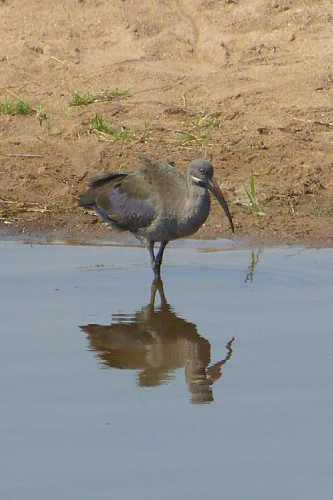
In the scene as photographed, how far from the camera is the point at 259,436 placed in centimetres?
621

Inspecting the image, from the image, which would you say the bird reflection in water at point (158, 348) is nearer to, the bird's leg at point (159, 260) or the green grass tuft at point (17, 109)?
the bird's leg at point (159, 260)

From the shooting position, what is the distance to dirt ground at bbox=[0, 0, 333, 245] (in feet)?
36.2

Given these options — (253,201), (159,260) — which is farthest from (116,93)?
(159,260)

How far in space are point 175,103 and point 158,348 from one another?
4.82 metres

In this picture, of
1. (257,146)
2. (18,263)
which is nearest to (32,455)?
(18,263)

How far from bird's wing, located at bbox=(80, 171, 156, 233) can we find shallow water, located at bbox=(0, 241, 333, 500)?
0.32 m

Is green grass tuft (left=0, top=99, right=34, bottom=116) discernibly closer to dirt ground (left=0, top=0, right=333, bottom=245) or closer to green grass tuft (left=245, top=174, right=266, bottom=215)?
dirt ground (left=0, top=0, right=333, bottom=245)

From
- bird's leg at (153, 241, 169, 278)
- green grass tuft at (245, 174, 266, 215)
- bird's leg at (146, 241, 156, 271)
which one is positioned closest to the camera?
bird's leg at (153, 241, 169, 278)

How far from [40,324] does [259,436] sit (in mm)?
2169

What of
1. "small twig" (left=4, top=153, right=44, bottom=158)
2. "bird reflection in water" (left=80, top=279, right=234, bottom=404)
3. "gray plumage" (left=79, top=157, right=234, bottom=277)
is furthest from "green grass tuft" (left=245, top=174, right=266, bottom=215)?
"bird reflection in water" (left=80, top=279, right=234, bottom=404)

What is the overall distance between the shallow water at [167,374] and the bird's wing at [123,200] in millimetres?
318

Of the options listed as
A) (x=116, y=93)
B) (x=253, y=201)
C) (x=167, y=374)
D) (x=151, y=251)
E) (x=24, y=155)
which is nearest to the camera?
(x=167, y=374)

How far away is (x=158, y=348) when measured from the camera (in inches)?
310

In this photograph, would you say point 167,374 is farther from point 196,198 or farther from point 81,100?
point 81,100
